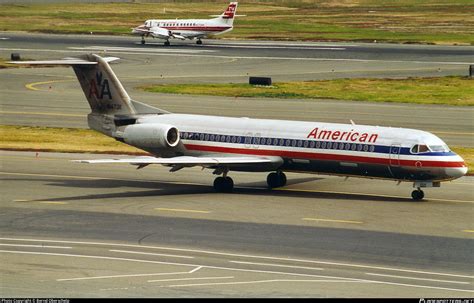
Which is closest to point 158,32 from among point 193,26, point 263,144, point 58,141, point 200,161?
point 193,26

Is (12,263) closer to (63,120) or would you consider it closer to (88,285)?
(88,285)

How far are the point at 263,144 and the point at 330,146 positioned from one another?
311 cm

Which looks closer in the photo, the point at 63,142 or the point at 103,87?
the point at 103,87

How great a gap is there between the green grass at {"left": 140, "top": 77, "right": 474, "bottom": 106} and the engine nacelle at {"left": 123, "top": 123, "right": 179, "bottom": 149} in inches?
1462

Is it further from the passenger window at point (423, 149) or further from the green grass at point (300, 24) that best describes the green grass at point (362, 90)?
the green grass at point (300, 24)

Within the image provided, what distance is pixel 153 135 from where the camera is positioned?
4859cm

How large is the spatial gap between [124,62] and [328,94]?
31648 millimetres

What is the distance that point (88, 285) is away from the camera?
29875 mm

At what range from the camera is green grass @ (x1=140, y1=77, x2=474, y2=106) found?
8469 cm

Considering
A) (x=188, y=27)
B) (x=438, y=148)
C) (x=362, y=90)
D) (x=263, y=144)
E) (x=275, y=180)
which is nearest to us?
(x=438, y=148)

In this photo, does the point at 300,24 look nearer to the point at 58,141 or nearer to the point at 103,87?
the point at 58,141

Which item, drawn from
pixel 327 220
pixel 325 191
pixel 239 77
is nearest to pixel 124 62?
pixel 239 77

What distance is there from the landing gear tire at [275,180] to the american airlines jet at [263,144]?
0.14ft

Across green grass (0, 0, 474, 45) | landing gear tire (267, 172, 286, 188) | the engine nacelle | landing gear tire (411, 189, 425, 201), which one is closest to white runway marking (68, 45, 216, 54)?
green grass (0, 0, 474, 45)
